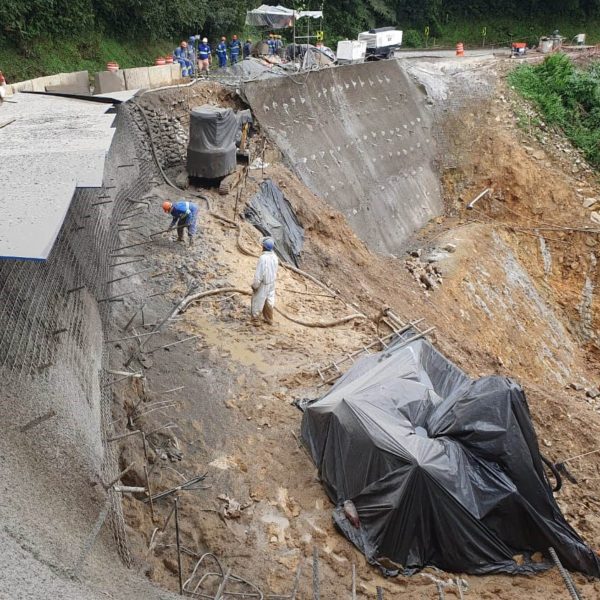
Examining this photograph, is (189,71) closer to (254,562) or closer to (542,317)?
(542,317)

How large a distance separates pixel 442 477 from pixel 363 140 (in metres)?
14.8

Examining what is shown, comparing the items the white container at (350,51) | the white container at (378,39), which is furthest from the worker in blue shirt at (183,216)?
the white container at (378,39)

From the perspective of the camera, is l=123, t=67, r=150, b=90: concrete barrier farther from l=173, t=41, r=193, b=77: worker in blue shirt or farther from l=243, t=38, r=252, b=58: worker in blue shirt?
l=243, t=38, r=252, b=58: worker in blue shirt

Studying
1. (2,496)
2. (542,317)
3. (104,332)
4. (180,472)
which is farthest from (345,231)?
(2,496)

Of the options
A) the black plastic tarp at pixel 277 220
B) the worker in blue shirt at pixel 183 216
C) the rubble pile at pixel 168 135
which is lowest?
the black plastic tarp at pixel 277 220

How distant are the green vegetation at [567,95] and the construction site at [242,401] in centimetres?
921

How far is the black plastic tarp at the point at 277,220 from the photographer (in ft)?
41.9

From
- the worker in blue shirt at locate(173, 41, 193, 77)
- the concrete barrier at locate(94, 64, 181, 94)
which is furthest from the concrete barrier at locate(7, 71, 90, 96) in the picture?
the worker in blue shirt at locate(173, 41, 193, 77)

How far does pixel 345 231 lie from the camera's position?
1525 cm

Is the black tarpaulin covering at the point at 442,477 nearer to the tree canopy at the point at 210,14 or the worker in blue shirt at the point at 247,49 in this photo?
the tree canopy at the point at 210,14

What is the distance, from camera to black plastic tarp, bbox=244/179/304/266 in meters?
12.8

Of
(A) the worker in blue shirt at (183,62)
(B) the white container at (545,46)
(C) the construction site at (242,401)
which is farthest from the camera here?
(B) the white container at (545,46)

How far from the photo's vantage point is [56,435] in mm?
4699

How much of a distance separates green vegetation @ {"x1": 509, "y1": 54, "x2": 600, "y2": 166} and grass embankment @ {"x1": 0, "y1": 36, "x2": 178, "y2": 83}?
43.8 ft
